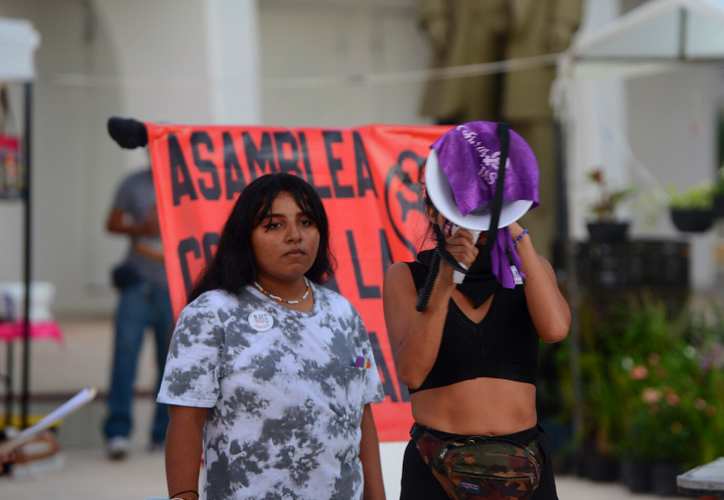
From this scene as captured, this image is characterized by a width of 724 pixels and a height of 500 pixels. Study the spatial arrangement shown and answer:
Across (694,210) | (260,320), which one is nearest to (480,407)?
(260,320)

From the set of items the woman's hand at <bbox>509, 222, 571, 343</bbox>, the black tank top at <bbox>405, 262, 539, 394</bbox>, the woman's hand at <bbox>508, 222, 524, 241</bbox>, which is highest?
the woman's hand at <bbox>508, 222, 524, 241</bbox>

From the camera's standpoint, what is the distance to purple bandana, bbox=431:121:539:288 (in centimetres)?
140

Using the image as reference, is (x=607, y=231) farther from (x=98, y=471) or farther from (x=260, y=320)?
(x=260, y=320)

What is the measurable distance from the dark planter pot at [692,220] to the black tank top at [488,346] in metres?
3.67

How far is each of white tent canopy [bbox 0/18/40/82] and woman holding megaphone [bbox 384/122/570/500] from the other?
306cm

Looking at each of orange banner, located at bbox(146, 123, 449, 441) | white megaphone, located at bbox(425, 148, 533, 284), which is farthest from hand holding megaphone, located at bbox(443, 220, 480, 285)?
orange banner, located at bbox(146, 123, 449, 441)

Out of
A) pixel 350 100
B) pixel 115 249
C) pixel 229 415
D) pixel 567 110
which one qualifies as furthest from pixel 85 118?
pixel 229 415

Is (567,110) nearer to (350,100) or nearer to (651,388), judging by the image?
(651,388)

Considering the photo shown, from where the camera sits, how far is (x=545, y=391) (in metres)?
4.55

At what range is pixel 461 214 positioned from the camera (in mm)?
1405

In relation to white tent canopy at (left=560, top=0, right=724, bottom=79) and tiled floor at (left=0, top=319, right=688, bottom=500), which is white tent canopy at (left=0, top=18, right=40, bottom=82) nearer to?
tiled floor at (left=0, top=319, right=688, bottom=500)

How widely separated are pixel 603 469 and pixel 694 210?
1.71 metres

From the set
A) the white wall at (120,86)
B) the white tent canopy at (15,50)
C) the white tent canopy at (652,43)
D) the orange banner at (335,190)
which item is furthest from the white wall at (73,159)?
the orange banner at (335,190)

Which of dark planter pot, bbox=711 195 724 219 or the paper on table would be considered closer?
the paper on table
